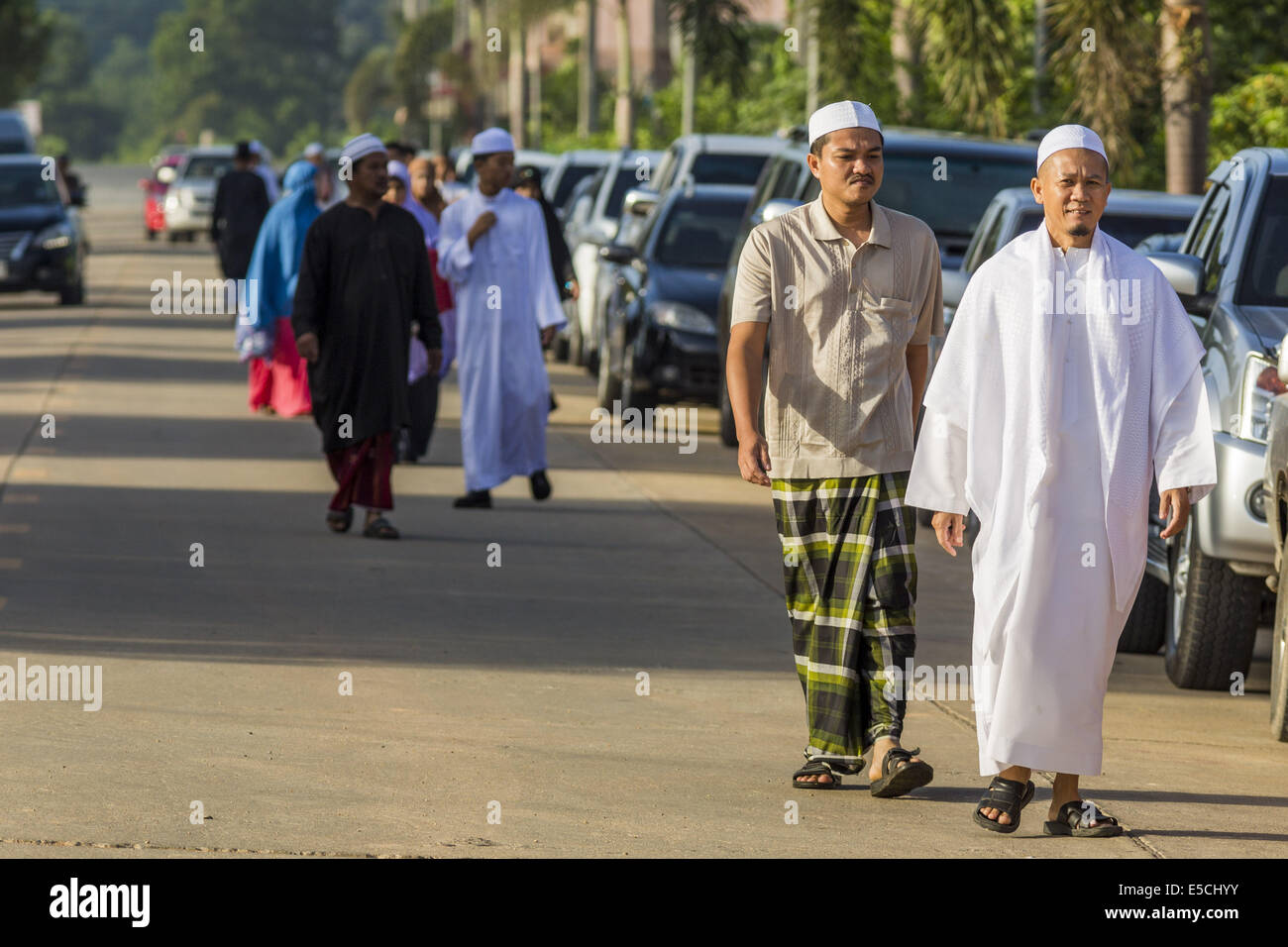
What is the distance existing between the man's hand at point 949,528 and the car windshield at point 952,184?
867cm

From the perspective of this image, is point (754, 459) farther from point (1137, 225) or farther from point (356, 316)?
point (1137, 225)

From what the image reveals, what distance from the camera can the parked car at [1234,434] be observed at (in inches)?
347

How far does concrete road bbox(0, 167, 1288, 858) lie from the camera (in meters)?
6.85

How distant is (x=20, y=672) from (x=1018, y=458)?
3.88 meters

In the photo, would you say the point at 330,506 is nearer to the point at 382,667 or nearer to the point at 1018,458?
the point at 382,667

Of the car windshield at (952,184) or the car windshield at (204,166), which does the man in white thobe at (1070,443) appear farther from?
the car windshield at (204,166)

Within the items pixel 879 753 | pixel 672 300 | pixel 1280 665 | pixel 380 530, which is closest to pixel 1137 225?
pixel 380 530

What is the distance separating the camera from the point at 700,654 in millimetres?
9797

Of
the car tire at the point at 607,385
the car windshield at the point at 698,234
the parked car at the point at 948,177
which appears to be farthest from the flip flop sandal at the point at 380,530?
the car tire at the point at 607,385

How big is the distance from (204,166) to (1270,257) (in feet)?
166

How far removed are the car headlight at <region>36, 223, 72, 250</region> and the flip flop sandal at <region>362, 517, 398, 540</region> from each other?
19829mm

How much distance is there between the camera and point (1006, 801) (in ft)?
22.6

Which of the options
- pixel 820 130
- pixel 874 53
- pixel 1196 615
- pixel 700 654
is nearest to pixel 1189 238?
pixel 1196 615

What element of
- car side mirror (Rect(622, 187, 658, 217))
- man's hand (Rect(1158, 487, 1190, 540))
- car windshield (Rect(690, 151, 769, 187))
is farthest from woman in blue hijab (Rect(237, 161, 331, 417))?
man's hand (Rect(1158, 487, 1190, 540))
